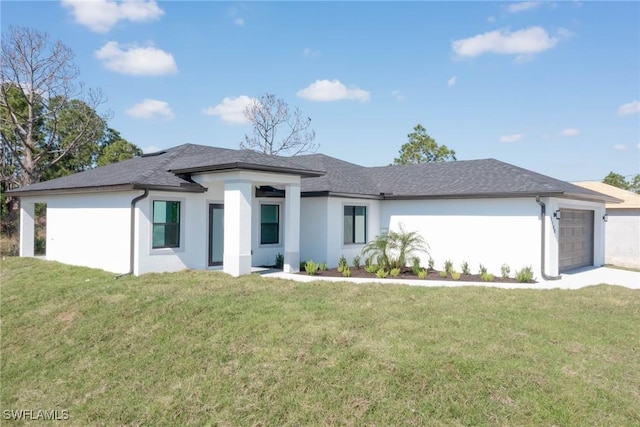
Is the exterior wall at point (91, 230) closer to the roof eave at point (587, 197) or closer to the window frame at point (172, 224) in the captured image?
the window frame at point (172, 224)

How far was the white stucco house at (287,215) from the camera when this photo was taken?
42.0ft

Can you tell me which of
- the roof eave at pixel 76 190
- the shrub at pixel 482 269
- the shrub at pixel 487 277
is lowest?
the shrub at pixel 487 277

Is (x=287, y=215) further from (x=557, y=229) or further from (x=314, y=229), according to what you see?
(x=557, y=229)

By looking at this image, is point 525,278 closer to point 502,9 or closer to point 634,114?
point 502,9

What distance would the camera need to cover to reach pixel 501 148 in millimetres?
32094

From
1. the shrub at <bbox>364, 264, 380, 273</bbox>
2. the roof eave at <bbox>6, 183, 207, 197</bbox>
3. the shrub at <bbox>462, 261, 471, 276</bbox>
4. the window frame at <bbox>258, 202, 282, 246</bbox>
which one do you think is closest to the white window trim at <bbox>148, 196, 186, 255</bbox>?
the roof eave at <bbox>6, 183, 207, 197</bbox>

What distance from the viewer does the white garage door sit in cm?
1577

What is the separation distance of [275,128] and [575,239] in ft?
87.4

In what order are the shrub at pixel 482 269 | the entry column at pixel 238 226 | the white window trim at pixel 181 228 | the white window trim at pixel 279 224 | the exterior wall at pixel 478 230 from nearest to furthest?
the entry column at pixel 238 226 → the white window trim at pixel 181 228 → the exterior wall at pixel 478 230 → the shrub at pixel 482 269 → the white window trim at pixel 279 224

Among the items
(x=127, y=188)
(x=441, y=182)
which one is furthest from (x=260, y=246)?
(x=441, y=182)

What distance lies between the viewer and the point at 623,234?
68.6 feet

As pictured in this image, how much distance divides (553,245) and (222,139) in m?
27.5

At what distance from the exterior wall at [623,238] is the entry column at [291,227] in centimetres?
1608

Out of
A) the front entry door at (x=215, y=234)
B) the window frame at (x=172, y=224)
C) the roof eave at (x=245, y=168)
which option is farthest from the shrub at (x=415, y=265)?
the window frame at (x=172, y=224)
